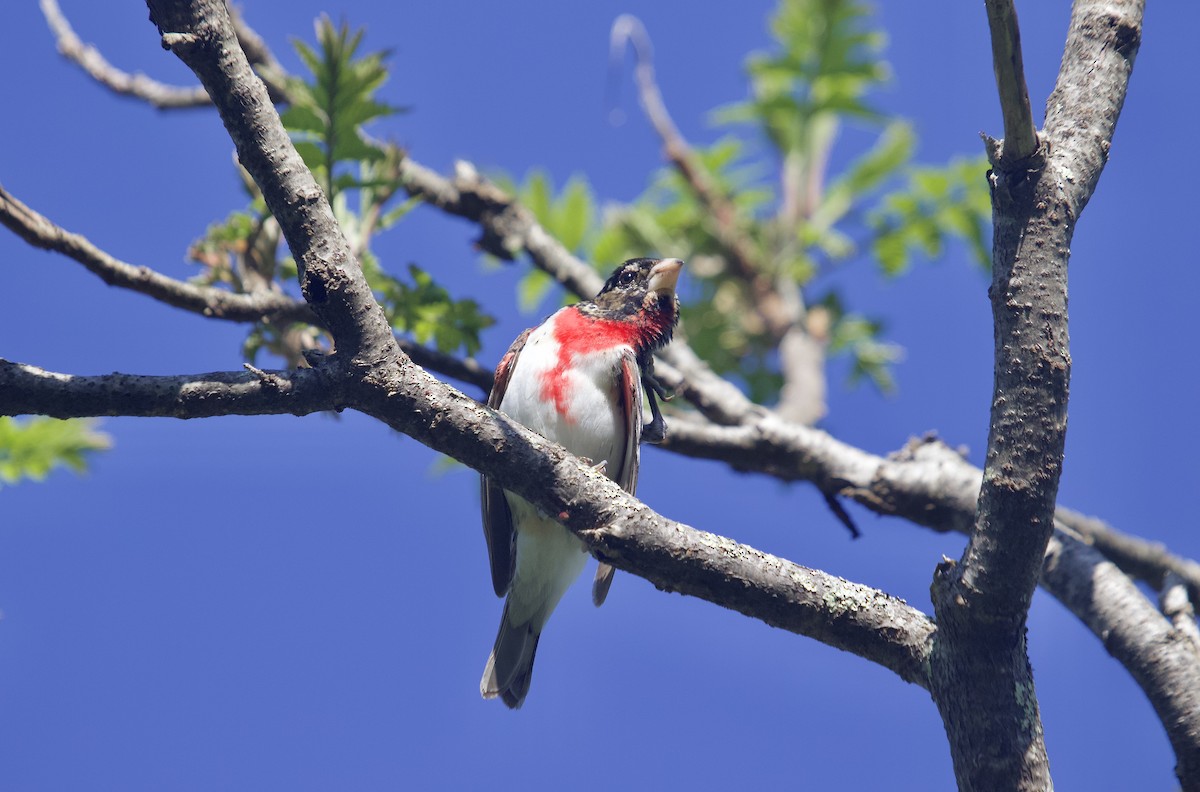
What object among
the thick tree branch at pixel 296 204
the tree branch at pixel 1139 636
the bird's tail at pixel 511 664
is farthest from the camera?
the bird's tail at pixel 511 664

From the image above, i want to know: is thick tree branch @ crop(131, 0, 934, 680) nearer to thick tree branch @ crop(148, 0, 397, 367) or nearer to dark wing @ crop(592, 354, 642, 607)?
thick tree branch @ crop(148, 0, 397, 367)

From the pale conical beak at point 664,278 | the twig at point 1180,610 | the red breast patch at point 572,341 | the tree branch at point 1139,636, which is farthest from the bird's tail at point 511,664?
the twig at point 1180,610

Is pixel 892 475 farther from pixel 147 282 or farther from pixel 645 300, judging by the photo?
pixel 147 282

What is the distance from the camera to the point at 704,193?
356 inches

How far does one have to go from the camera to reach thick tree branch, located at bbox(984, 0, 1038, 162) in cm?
332

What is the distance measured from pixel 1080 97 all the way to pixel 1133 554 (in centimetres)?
289

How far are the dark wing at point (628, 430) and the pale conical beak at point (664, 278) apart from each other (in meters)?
0.63

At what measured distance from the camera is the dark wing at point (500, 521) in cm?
641

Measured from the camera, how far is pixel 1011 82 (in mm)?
3406

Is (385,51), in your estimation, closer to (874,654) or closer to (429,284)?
(429,284)

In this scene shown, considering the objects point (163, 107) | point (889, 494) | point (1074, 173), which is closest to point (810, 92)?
point (889, 494)

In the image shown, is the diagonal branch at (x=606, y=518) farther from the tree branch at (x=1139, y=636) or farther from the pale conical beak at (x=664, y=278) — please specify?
the pale conical beak at (x=664, y=278)

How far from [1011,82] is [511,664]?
4190mm

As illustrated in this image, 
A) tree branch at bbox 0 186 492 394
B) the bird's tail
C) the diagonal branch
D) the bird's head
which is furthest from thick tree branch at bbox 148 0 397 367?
the bird's tail
